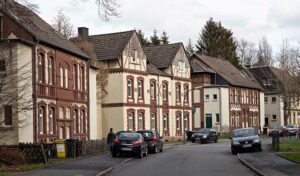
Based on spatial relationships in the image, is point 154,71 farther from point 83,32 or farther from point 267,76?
point 267,76

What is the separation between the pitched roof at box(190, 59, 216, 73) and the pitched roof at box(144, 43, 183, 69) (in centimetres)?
1031

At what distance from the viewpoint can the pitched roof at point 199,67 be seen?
7919cm

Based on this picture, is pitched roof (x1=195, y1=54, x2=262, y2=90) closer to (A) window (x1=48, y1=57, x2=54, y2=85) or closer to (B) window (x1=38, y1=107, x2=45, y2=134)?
(A) window (x1=48, y1=57, x2=54, y2=85)

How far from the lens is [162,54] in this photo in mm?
69188

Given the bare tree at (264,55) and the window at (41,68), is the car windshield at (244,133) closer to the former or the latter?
the window at (41,68)

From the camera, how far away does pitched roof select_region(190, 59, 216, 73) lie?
7919 cm

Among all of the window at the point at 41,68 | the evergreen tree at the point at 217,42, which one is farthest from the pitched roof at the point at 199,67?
the window at the point at 41,68

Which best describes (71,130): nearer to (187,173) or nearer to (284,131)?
(187,173)

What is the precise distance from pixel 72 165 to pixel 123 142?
24.5ft

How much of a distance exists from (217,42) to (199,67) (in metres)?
30.8

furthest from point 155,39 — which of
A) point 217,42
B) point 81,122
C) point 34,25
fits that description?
point 34,25

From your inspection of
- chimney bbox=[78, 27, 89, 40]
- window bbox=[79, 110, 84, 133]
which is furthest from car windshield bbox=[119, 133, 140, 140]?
chimney bbox=[78, 27, 89, 40]

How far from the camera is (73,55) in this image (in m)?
45.2

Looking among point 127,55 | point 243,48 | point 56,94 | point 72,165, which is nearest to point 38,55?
point 56,94
